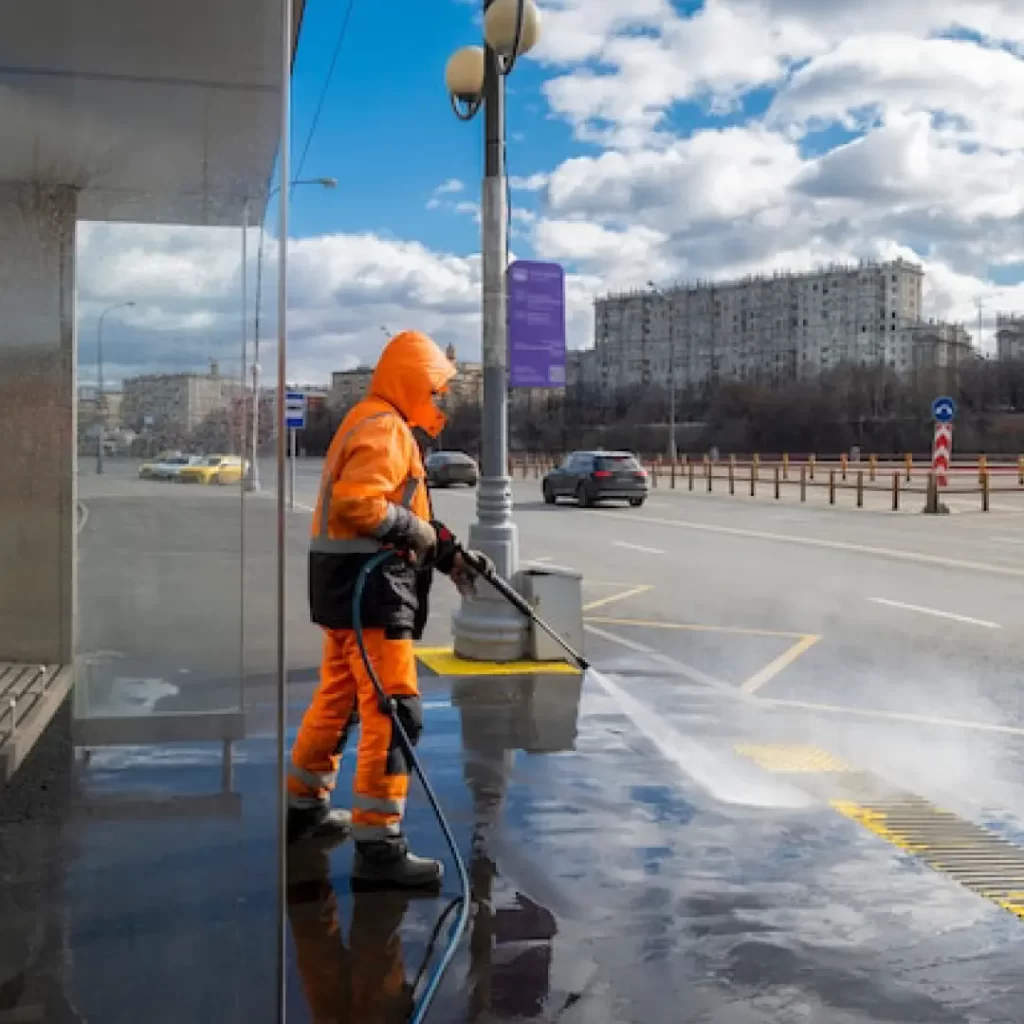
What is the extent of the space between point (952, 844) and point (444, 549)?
87.3 inches

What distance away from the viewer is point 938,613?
11.1 metres

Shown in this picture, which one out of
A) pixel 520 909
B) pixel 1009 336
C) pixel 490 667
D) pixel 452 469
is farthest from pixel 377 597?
pixel 1009 336

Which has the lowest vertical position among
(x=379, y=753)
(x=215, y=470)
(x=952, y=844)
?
(x=952, y=844)

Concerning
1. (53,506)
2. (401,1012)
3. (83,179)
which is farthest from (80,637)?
(401,1012)

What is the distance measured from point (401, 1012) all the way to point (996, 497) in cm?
3191

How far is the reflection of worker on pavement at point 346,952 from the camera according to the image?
10.2 ft

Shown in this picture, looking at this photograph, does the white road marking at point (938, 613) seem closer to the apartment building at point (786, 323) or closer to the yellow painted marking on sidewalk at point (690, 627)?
the yellow painted marking on sidewalk at point (690, 627)

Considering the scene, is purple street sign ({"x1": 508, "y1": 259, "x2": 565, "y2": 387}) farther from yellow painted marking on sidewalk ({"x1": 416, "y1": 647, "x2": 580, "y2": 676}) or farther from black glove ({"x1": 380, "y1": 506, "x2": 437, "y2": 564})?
black glove ({"x1": 380, "y1": 506, "x2": 437, "y2": 564})

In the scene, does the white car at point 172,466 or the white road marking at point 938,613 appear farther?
the white road marking at point 938,613

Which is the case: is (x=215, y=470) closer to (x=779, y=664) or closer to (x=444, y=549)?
(x=444, y=549)

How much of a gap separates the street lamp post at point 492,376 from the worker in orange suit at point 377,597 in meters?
3.49

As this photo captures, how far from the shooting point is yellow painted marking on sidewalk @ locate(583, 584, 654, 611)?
11711 millimetres

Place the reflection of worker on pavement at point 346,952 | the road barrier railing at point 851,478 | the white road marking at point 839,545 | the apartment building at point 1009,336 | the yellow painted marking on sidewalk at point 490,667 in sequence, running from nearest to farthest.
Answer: the reflection of worker on pavement at point 346,952 < the yellow painted marking on sidewalk at point 490,667 < the white road marking at point 839,545 < the road barrier railing at point 851,478 < the apartment building at point 1009,336

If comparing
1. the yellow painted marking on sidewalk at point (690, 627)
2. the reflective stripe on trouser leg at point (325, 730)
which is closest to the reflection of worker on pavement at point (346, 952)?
the reflective stripe on trouser leg at point (325, 730)
